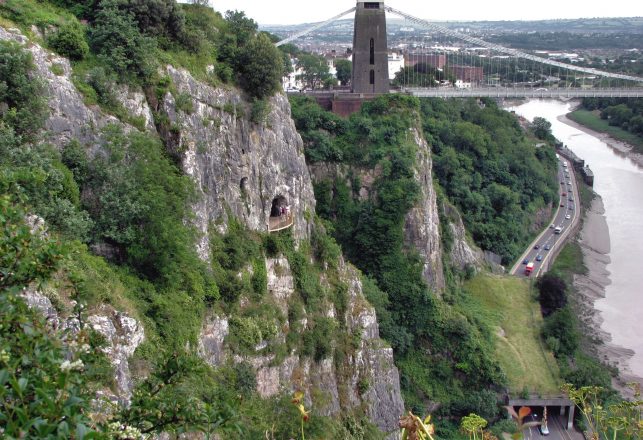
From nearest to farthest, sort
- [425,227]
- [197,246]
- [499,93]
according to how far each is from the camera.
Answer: [197,246] → [425,227] → [499,93]

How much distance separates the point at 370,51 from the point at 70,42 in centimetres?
1643

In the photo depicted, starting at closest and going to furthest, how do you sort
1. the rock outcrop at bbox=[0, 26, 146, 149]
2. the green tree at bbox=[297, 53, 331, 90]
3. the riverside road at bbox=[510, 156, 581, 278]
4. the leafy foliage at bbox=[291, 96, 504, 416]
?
the rock outcrop at bbox=[0, 26, 146, 149] → the leafy foliage at bbox=[291, 96, 504, 416] → the riverside road at bbox=[510, 156, 581, 278] → the green tree at bbox=[297, 53, 331, 90]

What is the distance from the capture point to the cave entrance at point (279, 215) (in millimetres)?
14599

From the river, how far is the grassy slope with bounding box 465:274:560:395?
4.18 metres

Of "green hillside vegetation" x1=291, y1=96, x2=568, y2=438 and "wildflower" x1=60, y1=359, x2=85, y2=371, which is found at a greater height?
"wildflower" x1=60, y1=359, x2=85, y2=371

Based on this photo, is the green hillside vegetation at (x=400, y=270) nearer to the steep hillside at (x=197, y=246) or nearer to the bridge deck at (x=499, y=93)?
the steep hillside at (x=197, y=246)

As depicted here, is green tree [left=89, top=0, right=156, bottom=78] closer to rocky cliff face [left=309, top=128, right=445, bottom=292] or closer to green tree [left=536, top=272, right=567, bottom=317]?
rocky cliff face [left=309, top=128, right=445, bottom=292]

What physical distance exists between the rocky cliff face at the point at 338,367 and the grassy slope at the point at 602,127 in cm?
4568

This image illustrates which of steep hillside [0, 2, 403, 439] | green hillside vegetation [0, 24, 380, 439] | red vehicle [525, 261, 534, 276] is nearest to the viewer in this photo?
green hillside vegetation [0, 24, 380, 439]

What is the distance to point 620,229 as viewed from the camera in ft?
128

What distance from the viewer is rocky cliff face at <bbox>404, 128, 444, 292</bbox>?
21703 mm

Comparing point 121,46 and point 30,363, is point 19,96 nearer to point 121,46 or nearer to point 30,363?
point 121,46

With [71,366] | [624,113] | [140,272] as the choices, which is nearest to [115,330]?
[140,272]

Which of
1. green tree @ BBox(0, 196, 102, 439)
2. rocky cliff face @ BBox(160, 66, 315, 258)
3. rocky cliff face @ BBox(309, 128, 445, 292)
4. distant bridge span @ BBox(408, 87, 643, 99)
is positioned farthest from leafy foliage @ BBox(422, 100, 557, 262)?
green tree @ BBox(0, 196, 102, 439)
